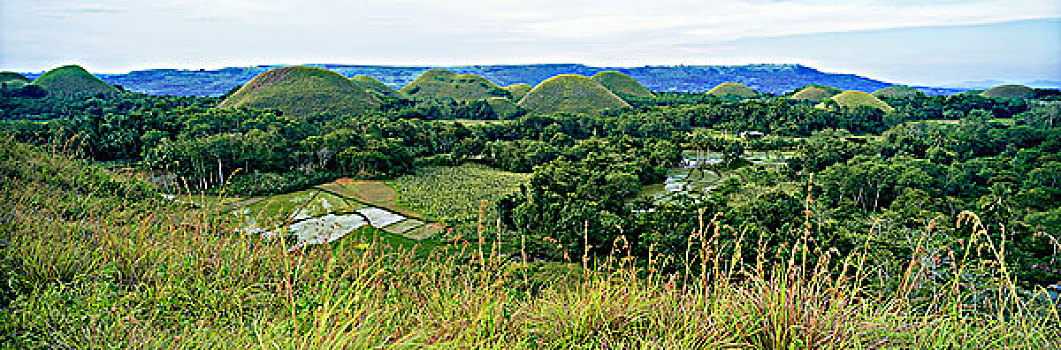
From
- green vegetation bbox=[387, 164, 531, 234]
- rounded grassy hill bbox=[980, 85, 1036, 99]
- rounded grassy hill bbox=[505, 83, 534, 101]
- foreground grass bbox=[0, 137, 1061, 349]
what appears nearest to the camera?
foreground grass bbox=[0, 137, 1061, 349]

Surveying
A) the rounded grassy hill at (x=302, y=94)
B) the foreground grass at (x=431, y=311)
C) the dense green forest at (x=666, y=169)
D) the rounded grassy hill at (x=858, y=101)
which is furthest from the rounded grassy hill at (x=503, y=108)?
the foreground grass at (x=431, y=311)

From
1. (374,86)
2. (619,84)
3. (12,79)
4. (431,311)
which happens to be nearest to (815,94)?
(619,84)

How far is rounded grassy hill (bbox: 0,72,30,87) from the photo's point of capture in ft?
207

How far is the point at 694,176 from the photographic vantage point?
3572cm

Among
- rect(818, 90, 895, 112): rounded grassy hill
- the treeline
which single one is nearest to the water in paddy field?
the treeline

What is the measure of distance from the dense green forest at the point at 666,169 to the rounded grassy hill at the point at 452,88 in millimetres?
31936

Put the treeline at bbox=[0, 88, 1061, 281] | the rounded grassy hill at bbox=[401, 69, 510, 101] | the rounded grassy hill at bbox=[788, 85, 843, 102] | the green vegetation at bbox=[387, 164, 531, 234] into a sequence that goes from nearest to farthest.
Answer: the treeline at bbox=[0, 88, 1061, 281], the green vegetation at bbox=[387, 164, 531, 234], the rounded grassy hill at bbox=[788, 85, 843, 102], the rounded grassy hill at bbox=[401, 69, 510, 101]

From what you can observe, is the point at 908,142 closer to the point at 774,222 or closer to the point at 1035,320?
the point at 774,222

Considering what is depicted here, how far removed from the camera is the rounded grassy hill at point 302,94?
205ft

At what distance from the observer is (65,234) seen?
3.93 metres

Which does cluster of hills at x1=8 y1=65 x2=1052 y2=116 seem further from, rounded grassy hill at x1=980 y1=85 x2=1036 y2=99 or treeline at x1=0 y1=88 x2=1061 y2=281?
treeline at x1=0 y1=88 x2=1061 y2=281

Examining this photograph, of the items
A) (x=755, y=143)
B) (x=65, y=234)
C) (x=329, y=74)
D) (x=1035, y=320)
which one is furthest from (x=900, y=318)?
(x=329, y=74)

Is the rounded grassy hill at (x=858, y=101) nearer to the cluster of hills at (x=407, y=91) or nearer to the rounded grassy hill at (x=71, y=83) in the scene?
the cluster of hills at (x=407, y=91)

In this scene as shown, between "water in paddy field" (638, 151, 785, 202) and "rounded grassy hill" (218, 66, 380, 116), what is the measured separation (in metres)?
42.2
